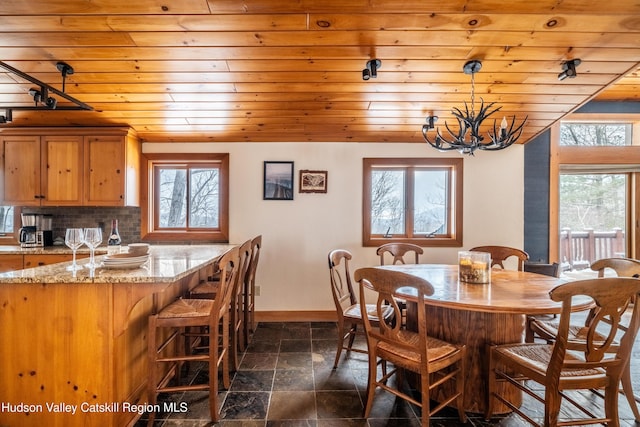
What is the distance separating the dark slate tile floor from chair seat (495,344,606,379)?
0.49 m

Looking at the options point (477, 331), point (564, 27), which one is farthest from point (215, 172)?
point (564, 27)

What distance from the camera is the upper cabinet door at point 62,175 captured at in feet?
10.2

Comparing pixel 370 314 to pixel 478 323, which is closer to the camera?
pixel 478 323

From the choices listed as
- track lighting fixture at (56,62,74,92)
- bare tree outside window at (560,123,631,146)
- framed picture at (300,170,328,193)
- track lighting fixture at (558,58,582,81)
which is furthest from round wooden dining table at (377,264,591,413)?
bare tree outside window at (560,123,631,146)

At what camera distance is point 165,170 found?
11.8 feet

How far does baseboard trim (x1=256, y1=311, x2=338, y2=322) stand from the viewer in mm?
3430

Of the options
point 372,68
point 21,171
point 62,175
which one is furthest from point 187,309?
point 21,171

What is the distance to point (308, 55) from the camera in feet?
6.95

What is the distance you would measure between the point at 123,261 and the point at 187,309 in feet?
1.61

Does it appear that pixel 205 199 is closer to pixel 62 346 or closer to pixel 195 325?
pixel 195 325

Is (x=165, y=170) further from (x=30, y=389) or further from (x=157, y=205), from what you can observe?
(x=30, y=389)

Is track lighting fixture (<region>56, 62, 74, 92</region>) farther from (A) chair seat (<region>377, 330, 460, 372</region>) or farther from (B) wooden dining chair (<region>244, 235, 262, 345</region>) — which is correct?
(A) chair seat (<region>377, 330, 460, 372</region>)

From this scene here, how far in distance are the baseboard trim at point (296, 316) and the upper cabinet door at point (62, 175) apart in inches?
94.9

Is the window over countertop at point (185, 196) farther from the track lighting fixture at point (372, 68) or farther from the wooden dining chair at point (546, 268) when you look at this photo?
the wooden dining chair at point (546, 268)
